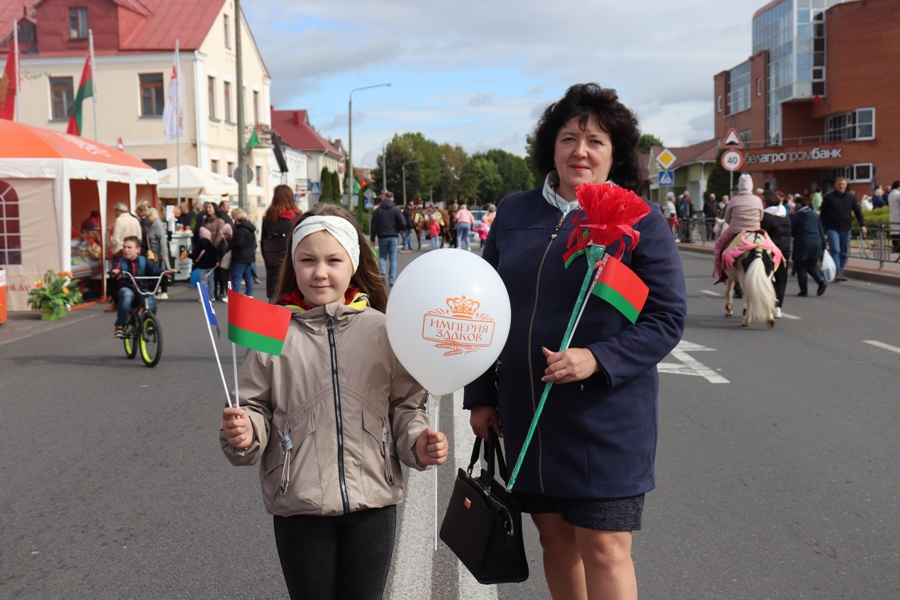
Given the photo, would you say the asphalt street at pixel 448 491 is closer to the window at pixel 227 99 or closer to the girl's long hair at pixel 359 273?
the girl's long hair at pixel 359 273

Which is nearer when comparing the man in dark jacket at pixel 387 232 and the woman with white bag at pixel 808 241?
the woman with white bag at pixel 808 241

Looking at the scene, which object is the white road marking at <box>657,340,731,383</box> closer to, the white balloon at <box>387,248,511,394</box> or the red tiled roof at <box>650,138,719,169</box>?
the white balloon at <box>387,248,511,394</box>

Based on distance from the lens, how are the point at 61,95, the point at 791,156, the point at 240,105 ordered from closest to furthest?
the point at 240,105
the point at 61,95
the point at 791,156

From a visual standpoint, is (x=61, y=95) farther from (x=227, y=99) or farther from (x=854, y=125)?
(x=854, y=125)

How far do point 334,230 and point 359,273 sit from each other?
0.23 meters

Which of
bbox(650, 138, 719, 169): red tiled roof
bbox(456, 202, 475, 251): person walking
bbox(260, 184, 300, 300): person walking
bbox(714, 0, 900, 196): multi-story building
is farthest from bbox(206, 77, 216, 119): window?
bbox(650, 138, 719, 169): red tiled roof

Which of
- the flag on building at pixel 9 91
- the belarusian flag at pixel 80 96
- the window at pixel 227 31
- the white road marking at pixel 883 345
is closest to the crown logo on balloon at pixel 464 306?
the white road marking at pixel 883 345

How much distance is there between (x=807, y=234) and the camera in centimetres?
1513

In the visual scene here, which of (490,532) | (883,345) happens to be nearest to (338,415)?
(490,532)

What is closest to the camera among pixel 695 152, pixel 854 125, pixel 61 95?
pixel 61 95

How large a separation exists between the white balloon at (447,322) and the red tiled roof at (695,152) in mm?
65807

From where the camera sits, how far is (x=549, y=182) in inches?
117

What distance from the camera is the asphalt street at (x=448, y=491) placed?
3.84 m

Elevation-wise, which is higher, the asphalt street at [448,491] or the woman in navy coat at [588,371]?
the woman in navy coat at [588,371]
